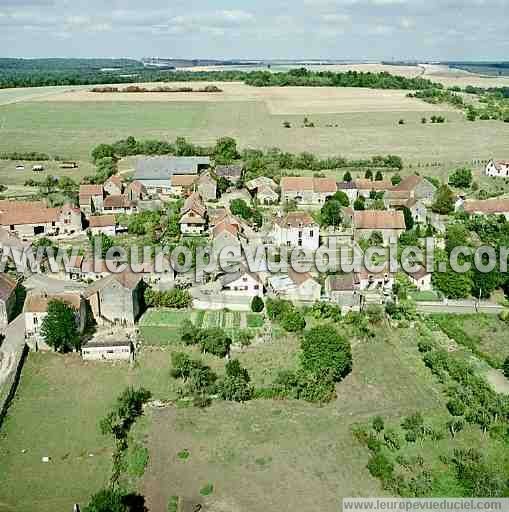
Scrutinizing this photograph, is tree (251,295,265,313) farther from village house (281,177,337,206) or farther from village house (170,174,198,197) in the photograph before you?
village house (170,174,198,197)

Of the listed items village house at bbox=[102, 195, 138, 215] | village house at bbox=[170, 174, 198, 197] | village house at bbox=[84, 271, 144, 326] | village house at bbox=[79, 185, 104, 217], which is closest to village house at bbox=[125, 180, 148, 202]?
village house at bbox=[102, 195, 138, 215]

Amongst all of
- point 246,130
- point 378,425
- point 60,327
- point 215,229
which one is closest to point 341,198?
point 215,229

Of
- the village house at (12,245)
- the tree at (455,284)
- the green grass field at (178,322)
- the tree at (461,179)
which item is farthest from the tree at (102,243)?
the tree at (461,179)

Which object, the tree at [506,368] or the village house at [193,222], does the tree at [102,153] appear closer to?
the village house at [193,222]

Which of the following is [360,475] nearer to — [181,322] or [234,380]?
[234,380]

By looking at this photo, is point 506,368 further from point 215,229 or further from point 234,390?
point 215,229
